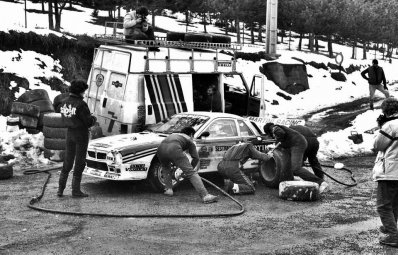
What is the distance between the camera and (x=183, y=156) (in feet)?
36.8

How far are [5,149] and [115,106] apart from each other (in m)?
2.94

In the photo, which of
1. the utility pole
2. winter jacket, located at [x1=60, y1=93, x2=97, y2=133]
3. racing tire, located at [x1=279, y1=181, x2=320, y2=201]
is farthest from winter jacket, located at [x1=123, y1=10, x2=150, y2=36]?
the utility pole

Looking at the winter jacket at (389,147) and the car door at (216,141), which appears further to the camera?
the car door at (216,141)

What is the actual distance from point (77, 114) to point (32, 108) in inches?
223

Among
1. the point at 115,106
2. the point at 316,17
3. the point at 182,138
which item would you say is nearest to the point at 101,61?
the point at 115,106

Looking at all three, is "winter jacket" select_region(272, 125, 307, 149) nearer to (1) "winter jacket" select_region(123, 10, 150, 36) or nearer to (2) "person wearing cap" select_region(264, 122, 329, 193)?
(2) "person wearing cap" select_region(264, 122, 329, 193)

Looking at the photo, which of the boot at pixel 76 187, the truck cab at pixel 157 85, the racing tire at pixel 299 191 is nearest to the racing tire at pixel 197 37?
the truck cab at pixel 157 85

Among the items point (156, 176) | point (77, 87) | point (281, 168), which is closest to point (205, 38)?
point (281, 168)

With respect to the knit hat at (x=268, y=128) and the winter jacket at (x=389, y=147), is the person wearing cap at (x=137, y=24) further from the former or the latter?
the winter jacket at (x=389, y=147)

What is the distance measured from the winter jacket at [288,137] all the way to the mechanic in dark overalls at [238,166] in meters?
0.44

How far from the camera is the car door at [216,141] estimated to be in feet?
41.1

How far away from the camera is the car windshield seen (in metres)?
12.8

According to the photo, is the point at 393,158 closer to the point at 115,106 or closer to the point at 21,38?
the point at 115,106

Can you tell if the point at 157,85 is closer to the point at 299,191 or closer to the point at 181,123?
the point at 181,123
